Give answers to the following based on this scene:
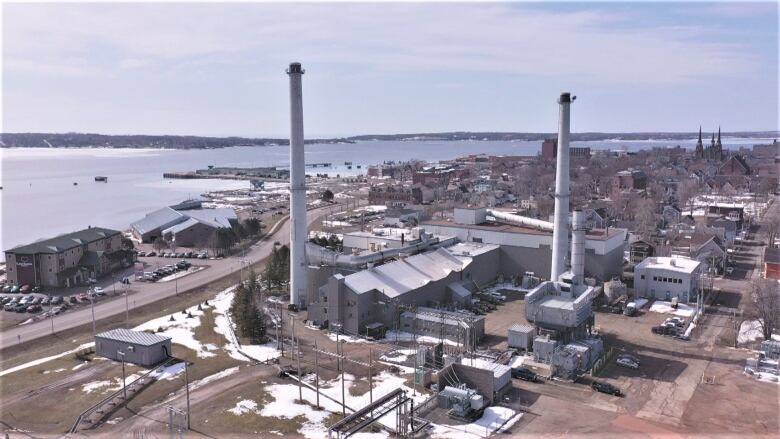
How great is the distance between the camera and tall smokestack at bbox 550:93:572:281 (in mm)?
41125

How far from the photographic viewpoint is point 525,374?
2897cm

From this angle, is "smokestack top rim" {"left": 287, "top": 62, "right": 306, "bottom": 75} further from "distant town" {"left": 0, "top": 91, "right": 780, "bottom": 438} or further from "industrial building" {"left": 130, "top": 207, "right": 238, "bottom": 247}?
"industrial building" {"left": 130, "top": 207, "right": 238, "bottom": 247}

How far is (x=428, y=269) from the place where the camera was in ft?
138

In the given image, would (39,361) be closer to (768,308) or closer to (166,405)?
(166,405)

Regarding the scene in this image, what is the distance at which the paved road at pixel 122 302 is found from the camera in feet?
118

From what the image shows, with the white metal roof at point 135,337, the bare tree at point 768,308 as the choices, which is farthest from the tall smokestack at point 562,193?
the white metal roof at point 135,337

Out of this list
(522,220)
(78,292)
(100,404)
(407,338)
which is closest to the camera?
(100,404)

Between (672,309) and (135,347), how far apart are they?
34.7 meters

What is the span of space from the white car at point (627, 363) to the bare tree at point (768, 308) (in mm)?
9465

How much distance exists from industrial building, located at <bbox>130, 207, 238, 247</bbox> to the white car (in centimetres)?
4340

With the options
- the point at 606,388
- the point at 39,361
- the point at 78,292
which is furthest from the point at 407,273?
the point at 78,292

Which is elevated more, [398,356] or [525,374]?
[525,374]

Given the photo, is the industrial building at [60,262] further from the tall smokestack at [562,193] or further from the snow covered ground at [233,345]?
the tall smokestack at [562,193]

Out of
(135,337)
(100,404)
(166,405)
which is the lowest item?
(166,405)
